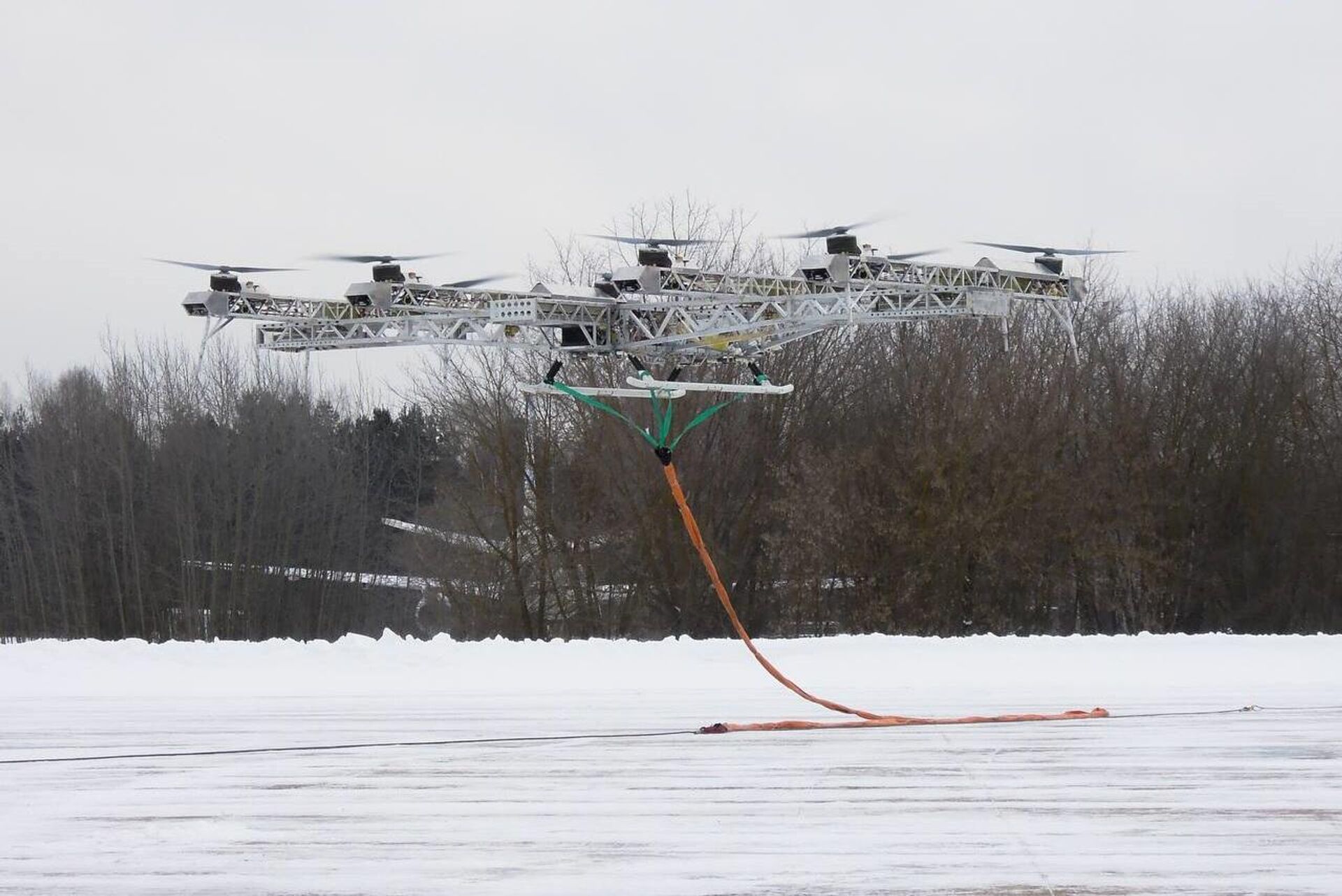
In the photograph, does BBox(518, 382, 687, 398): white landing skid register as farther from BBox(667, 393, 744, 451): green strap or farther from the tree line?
the tree line

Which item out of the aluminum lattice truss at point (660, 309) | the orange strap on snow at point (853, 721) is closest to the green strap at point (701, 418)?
the aluminum lattice truss at point (660, 309)

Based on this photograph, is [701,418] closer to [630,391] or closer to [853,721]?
[630,391]

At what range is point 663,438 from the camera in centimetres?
1584

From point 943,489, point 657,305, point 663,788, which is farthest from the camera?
point 943,489

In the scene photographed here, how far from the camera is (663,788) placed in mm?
9875

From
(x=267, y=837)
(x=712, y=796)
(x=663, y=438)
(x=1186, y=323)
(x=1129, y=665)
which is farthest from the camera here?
(x=1186, y=323)

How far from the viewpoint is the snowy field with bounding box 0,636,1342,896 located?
7.41 meters

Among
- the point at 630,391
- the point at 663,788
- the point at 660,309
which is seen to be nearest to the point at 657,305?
the point at 660,309

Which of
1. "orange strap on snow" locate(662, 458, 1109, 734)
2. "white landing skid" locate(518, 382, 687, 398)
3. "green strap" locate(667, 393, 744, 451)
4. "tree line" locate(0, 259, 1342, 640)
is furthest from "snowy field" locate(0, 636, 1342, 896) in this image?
"tree line" locate(0, 259, 1342, 640)

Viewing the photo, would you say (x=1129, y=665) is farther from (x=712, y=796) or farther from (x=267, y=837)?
(x=267, y=837)

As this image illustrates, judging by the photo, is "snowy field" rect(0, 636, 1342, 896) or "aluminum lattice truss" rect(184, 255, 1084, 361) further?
"aluminum lattice truss" rect(184, 255, 1084, 361)

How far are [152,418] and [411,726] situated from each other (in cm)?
4380

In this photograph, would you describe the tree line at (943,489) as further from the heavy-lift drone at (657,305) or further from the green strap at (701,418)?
the heavy-lift drone at (657,305)

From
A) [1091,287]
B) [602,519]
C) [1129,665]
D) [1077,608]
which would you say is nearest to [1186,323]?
[1091,287]
